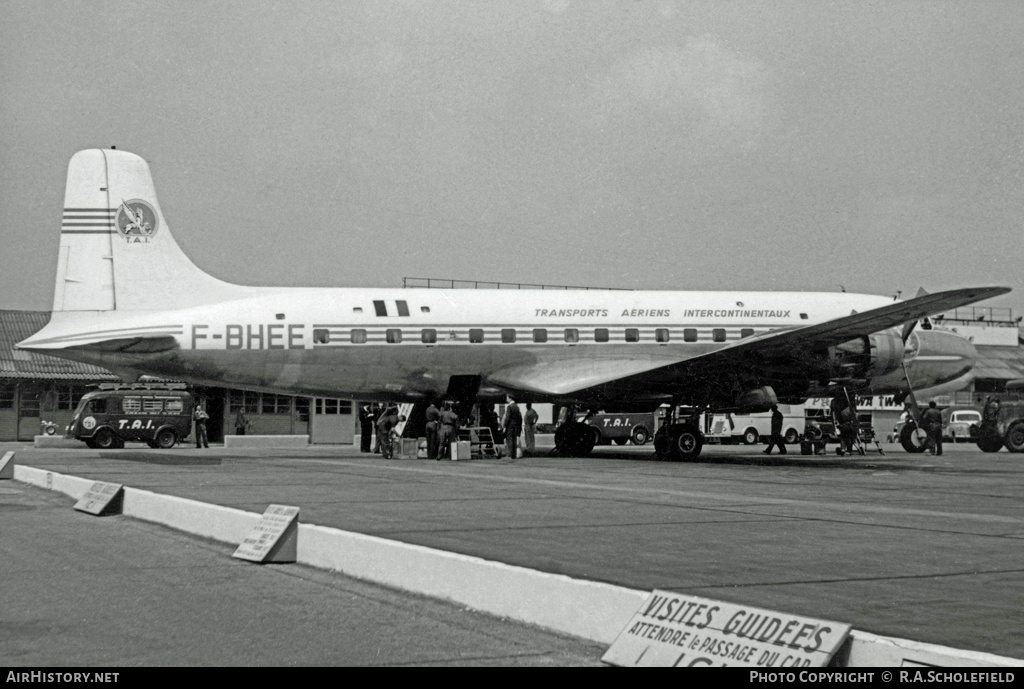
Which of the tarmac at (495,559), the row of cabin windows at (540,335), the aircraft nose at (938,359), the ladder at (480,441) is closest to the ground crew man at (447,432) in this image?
the ladder at (480,441)

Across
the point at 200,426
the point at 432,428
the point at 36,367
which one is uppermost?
the point at 36,367

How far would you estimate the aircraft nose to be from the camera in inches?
1172

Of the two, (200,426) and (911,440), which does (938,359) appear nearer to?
(911,440)

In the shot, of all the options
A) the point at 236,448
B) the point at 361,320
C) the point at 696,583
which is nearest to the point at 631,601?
the point at 696,583

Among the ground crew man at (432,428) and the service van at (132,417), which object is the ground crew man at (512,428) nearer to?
the ground crew man at (432,428)

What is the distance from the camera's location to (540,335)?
1080 inches

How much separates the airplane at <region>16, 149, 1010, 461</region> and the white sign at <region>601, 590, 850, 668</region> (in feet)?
56.9

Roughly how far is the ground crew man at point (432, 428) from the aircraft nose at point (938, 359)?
13.2 m

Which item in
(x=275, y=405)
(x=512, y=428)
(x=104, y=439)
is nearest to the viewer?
(x=512, y=428)

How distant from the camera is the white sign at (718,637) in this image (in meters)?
5.26

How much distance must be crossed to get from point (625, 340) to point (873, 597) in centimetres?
2031

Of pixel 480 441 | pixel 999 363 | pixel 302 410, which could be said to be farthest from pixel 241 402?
pixel 999 363

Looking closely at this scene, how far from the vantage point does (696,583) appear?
823 centimetres

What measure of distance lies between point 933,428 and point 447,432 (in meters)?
16.8
